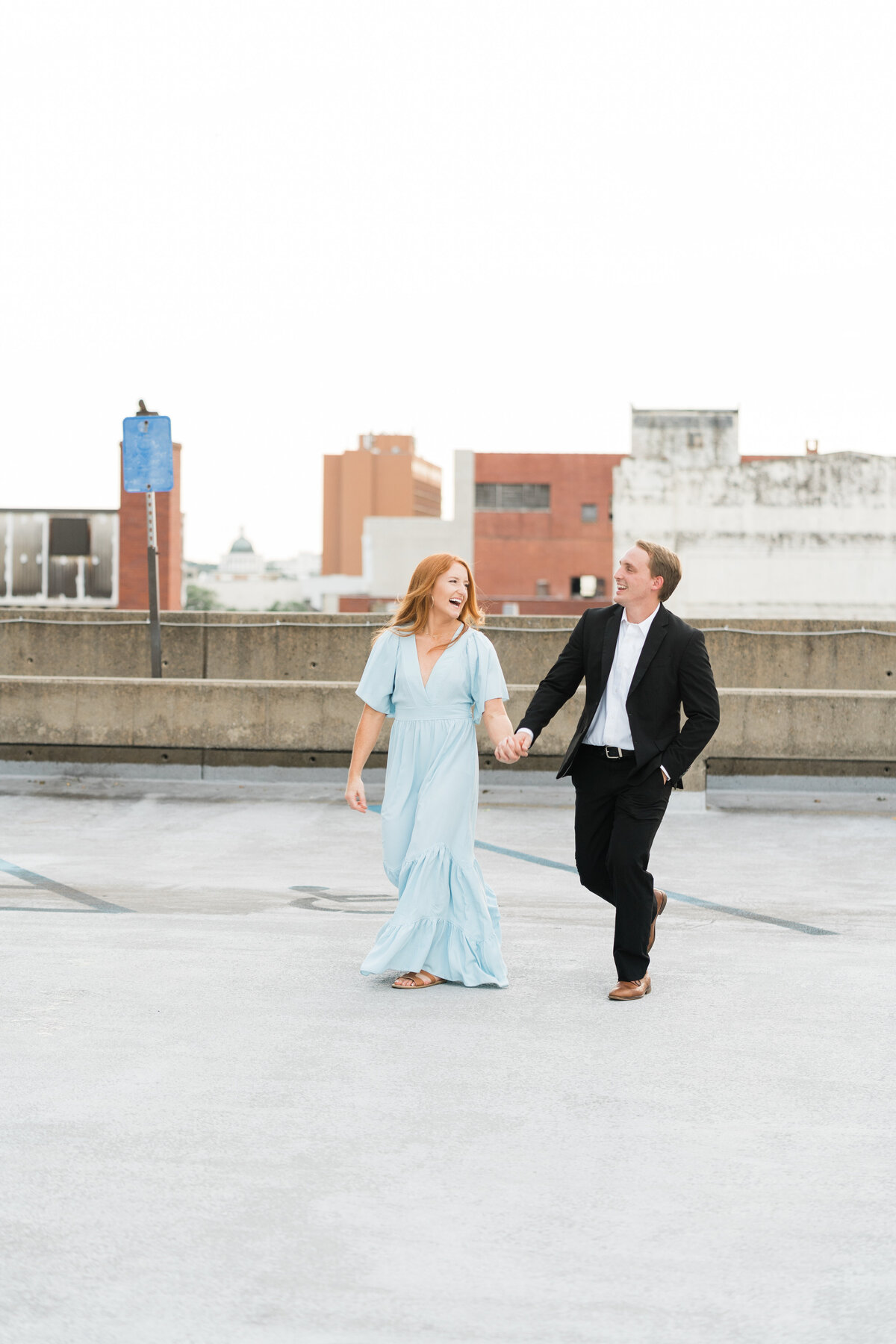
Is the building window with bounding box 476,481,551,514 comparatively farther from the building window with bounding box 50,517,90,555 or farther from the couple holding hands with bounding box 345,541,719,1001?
the couple holding hands with bounding box 345,541,719,1001

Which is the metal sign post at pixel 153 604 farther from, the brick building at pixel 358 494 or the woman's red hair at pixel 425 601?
the brick building at pixel 358 494

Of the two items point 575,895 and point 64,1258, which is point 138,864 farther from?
point 64,1258

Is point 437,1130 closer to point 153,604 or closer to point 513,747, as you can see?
point 513,747

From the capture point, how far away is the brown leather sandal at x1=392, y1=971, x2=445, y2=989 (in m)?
5.75

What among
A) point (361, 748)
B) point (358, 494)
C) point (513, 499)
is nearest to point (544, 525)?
point (513, 499)

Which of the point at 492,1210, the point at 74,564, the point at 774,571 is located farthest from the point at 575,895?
the point at 774,571

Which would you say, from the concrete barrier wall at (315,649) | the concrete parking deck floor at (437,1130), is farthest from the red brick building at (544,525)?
the concrete parking deck floor at (437,1130)

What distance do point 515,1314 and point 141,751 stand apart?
10121mm

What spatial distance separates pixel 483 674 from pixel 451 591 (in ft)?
1.21

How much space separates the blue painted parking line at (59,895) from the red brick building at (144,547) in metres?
17.6

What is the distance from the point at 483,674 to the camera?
586 centimetres

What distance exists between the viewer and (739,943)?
6.66 meters

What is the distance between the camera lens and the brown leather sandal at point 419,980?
18.9 feet

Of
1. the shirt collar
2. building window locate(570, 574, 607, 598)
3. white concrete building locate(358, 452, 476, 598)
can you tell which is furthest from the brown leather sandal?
white concrete building locate(358, 452, 476, 598)
